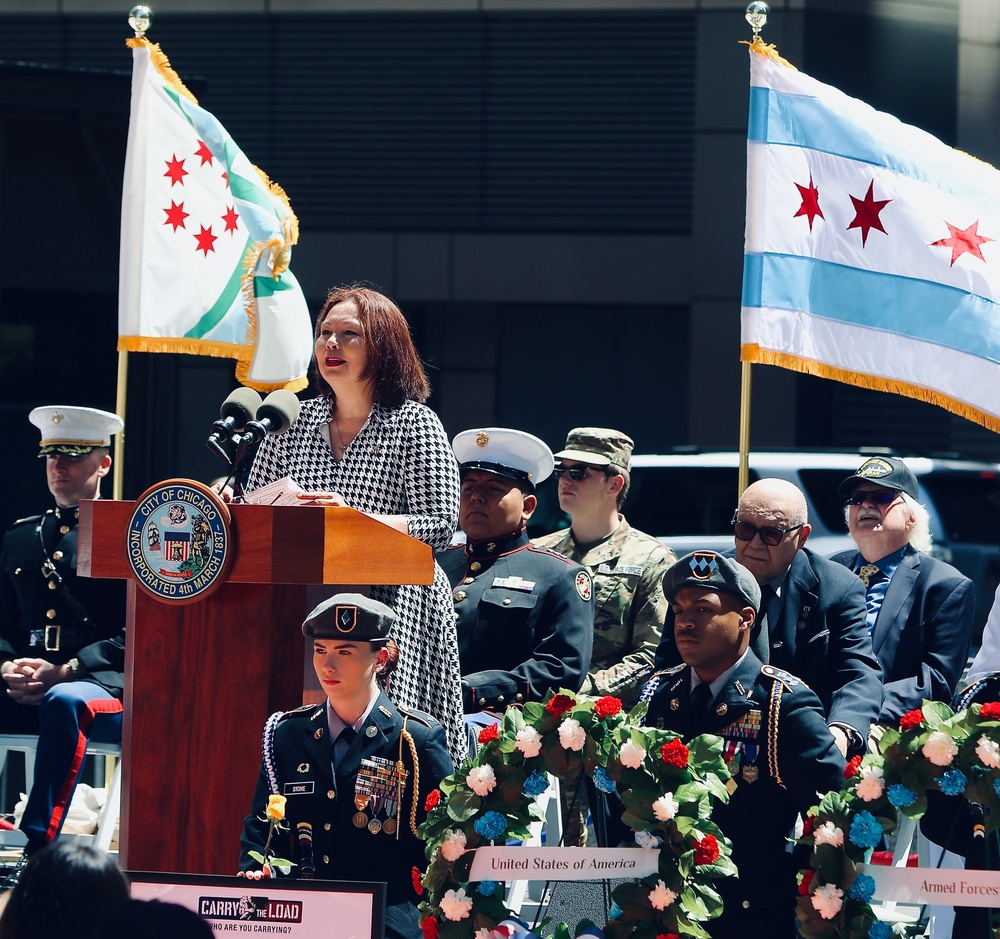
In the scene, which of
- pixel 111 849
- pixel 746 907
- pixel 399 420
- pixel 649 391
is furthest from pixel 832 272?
pixel 649 391

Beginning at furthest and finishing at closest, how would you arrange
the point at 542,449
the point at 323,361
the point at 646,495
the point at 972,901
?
1. the point at 646,495
2. the point at 542,449
3. the point at 323,361
4. the point at 972,901

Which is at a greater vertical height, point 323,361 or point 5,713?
point 323,361

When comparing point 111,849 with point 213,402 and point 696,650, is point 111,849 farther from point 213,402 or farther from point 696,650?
point 213,402

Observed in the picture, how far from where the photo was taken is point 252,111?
648 inches

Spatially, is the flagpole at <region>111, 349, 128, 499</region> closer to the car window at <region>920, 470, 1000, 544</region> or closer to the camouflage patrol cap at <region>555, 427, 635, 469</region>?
the camouflage patrol cap at <region>555, 427, 635, 469</region>

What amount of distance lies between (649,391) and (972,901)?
509 inches

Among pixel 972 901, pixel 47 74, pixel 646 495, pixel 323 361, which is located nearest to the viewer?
pixel 972 901

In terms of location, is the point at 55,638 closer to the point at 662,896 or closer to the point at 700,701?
the point at 700,701

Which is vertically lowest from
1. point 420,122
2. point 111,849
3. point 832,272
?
point 111,849

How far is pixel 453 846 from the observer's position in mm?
3914

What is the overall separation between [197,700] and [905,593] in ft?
9.42

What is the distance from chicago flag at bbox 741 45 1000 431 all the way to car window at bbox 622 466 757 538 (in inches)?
194

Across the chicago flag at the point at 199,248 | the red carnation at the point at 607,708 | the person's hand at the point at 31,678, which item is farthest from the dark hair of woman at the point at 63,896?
the chicago flag at the point at 199,248

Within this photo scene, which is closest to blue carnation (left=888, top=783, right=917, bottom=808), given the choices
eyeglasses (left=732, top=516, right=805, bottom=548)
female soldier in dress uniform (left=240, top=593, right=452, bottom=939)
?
female soldier in dress uniform (left=240, top=593, right=452, bottom=939)
